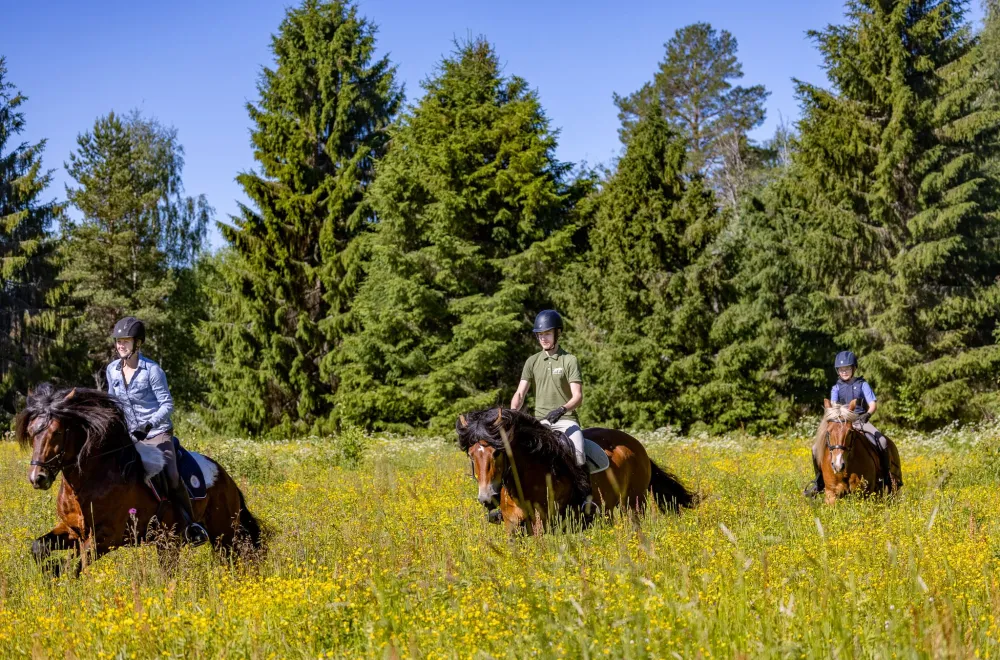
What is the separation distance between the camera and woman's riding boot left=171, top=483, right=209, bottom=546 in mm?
7078

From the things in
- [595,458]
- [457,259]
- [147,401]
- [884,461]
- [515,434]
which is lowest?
[884,461]

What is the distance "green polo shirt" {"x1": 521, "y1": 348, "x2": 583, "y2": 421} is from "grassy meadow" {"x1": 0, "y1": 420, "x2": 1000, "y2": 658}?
1.27 metres

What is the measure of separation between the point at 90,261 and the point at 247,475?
88.4 feet

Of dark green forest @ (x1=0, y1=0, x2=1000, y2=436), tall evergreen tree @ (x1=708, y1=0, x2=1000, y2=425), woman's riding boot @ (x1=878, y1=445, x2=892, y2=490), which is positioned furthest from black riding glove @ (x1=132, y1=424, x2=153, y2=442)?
tall evergreen tree @ (x1=708, y1=0, x2=1000, y2=425)

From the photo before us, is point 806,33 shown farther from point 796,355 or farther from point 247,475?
point 247,475

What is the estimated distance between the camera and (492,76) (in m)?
25.9

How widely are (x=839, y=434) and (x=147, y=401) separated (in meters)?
7.29

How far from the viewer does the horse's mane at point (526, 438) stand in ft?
23.5

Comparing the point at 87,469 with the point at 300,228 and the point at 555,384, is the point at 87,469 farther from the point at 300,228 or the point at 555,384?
the point at 300,228

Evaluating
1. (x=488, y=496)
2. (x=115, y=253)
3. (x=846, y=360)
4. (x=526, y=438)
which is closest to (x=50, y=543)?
(x=488, y=496)

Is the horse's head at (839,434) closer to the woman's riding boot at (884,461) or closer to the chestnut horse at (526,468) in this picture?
the woman's riding boot at (884,461)

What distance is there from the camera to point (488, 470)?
696cm

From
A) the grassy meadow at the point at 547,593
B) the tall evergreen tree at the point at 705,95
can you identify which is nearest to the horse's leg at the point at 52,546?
the grassy meadow at the point at 547,593

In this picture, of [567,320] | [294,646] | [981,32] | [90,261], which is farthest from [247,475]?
[981,32]
